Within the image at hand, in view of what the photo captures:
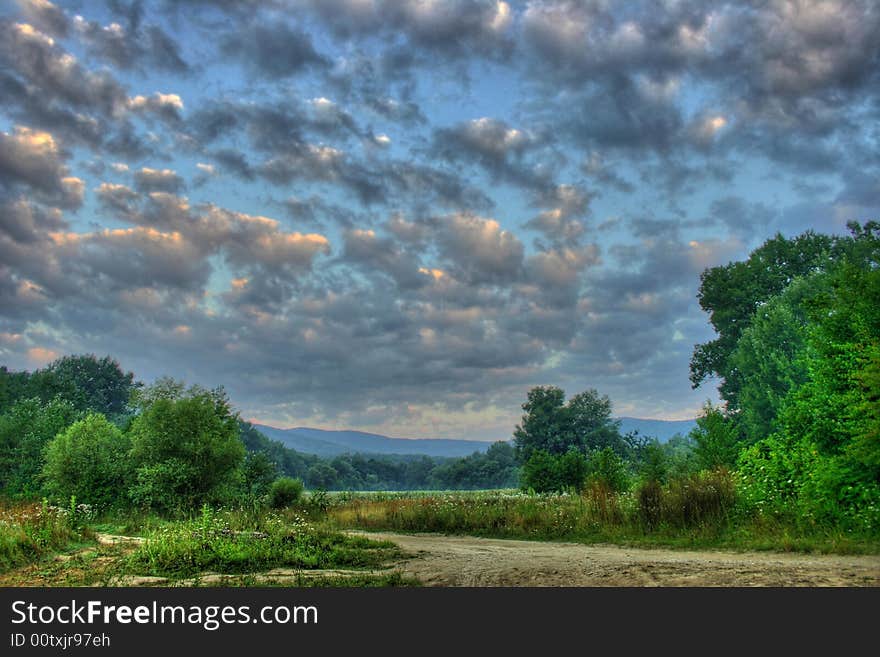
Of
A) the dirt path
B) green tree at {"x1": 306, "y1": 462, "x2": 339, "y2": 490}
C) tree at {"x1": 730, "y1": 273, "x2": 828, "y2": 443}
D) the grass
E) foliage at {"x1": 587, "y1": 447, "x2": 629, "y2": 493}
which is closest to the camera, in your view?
the dirt path

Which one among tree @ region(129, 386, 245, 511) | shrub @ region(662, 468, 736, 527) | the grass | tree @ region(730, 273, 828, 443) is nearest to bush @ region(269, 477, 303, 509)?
tree @ region(129, 386, 245, 511)

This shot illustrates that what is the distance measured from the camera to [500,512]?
925 inches

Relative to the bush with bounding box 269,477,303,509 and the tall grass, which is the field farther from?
the bush with bounding box 269,477,303,509

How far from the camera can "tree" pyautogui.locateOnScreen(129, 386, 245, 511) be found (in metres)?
30.0

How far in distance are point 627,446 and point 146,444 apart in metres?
58.7

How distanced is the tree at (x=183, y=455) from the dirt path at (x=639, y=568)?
1999cm

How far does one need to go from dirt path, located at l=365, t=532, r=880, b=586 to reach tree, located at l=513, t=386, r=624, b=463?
6202 cm

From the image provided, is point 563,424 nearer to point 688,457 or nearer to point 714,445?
point 688,457

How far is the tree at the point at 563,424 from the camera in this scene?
75.3 metres

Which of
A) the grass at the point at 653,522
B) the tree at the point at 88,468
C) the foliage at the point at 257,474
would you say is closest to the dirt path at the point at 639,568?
the grass at the point at 653,522
